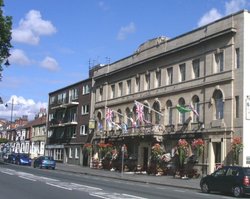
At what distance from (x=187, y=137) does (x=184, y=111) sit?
271 cm

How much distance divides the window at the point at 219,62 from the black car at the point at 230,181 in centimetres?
1466

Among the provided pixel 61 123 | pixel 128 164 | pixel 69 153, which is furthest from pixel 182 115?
pixel 61 123

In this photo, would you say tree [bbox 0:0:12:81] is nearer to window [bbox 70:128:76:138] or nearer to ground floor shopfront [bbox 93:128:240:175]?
ground floor shopfront [bbox 93:128:240:175]

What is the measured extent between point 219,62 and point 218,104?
335 centimetres

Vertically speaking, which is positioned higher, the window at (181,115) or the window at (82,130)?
the window at (181,115)

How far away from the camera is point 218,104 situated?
130 ft

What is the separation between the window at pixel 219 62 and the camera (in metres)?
39.6

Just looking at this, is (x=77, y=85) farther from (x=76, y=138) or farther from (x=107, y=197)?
(x=107, y=197)

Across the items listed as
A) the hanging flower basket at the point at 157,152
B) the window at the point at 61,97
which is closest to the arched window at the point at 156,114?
the hanging flower basket at the point at 157,152

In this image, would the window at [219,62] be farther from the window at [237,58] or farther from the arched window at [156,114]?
the arched window at [156,114]

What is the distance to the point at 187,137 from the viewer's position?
42562 mm

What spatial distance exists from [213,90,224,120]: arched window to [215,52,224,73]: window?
1.79 meters

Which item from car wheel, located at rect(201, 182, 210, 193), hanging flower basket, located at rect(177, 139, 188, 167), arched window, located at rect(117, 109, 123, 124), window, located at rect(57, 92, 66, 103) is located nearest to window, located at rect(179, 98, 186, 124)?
hanging flower basket, located at rect(177, 139, 188, 167)

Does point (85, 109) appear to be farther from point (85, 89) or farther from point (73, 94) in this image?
point (73, 94)
